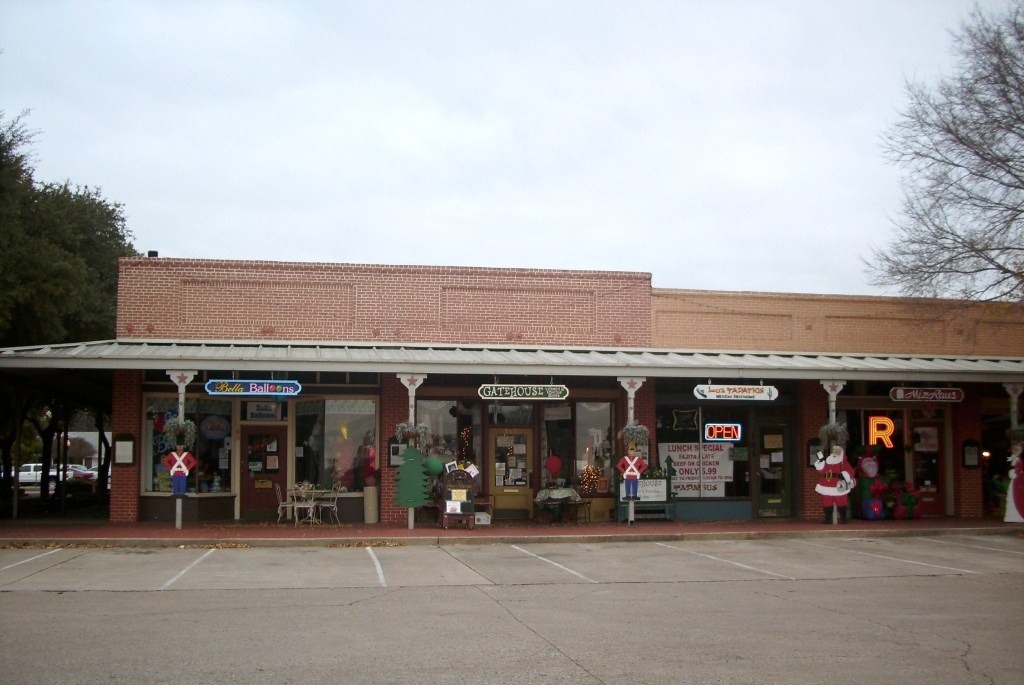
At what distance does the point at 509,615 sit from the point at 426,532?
28.8 ft

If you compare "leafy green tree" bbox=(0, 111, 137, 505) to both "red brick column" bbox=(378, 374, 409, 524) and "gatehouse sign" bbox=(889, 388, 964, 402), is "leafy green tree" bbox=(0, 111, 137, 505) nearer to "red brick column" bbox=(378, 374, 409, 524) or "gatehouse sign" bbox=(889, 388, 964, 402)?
"red brick column" bbox=(378, 374, 409, 524)

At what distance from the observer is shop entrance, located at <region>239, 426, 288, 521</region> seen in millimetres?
21984

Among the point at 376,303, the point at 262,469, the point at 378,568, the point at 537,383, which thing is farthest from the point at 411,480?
the point at 378,568

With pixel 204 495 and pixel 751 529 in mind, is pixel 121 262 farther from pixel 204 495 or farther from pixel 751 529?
pixel 751 529

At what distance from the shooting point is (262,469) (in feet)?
72.4

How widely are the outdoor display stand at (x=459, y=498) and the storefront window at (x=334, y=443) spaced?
2.42 meters

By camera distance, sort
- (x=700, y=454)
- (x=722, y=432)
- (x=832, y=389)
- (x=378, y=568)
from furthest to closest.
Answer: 1. (x=700, y=454)
2. (x=722, y=432)
3. (x=832, y=389)
4. (x=378, y=568)

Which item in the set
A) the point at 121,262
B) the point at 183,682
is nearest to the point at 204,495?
the point at 121,262

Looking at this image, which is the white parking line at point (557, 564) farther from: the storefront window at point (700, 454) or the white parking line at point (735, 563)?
the storefront window at point (700, 454)

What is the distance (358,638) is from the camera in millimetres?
9516

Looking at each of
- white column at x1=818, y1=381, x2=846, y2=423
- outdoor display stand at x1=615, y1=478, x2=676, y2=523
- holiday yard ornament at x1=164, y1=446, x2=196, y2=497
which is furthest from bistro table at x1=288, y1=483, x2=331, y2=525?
white column at x1=818, y1=381, x2=846, y2=423

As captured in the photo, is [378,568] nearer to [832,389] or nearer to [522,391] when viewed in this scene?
[522,391]

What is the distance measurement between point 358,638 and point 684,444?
584 inches

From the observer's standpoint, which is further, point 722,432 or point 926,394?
point 722,432
